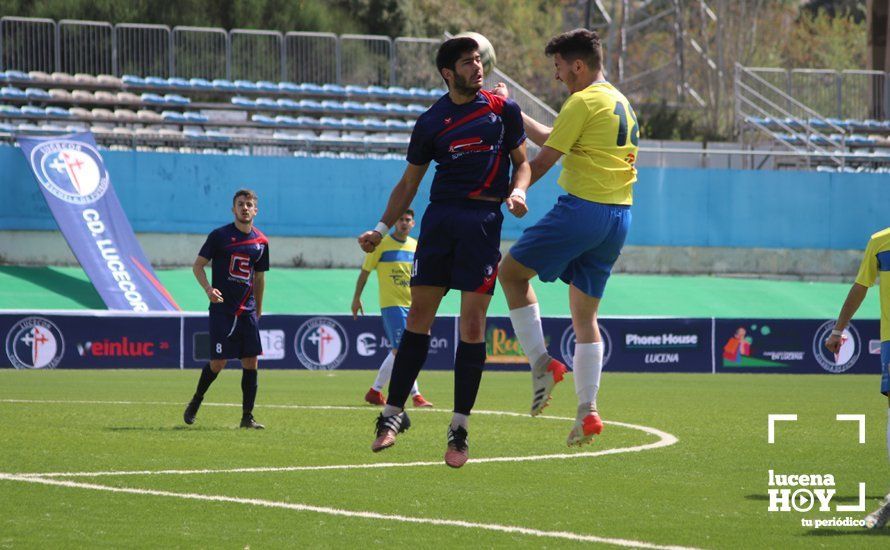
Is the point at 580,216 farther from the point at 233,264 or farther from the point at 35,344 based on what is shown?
the point at 35,344

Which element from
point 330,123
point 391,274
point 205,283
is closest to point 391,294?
point 391,274

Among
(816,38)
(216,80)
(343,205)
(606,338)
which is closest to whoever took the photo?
(606,338)

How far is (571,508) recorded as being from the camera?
8.16 meters

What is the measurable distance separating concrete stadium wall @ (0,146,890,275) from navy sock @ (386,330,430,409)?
22.9 metres

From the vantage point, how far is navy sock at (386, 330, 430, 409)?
818 centimetres

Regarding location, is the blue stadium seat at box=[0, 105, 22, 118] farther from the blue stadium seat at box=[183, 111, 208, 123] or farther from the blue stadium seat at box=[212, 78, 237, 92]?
the blue stadium seat at box=[212, 78, 237, 92]

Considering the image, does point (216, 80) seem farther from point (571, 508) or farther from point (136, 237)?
point (571, 508)

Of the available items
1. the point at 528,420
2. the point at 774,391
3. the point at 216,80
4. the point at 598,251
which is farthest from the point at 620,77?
the point at 598,251

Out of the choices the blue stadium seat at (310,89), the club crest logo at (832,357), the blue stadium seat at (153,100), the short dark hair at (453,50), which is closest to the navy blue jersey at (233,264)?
the short dark hair at (453,50)

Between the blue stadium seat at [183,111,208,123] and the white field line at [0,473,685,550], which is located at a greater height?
the blue stadium seat at [183,111,208,123]

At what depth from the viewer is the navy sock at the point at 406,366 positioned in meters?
8.18

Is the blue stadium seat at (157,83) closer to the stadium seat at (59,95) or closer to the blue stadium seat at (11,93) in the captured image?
the stadium seat at (59,95)

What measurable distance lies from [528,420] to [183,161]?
18.2 meters

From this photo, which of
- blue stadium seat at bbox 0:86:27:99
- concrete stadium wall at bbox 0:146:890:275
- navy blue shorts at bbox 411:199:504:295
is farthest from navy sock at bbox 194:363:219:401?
blue stadium seat at bbox 0:86:27:99
